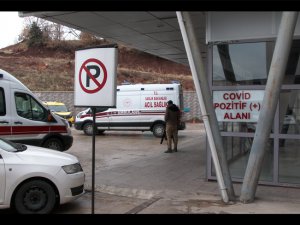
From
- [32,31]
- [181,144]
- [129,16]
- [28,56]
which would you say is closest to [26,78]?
[28,56]

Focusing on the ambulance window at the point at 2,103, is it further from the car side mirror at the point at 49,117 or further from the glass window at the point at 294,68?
the glass window at the point at 294,68

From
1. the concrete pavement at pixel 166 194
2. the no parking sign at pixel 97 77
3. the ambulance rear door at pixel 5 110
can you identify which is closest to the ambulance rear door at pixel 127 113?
the concrete pavement at pixel 166 194

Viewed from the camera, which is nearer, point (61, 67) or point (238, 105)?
point (238, 105)

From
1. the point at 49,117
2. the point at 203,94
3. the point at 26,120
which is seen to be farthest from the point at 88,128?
the point at 203,94

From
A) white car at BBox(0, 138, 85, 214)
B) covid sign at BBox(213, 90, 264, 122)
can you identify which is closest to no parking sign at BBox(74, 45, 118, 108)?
white car at BBox(0, 138, 85, 214)

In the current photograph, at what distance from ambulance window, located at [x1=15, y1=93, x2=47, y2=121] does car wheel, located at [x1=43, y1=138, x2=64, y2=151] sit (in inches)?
25.9

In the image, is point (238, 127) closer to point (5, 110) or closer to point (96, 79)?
point (96, 79)

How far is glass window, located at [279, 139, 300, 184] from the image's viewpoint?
27.2 ft

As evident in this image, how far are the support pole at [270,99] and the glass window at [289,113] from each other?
164 cm

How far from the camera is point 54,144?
468 inches

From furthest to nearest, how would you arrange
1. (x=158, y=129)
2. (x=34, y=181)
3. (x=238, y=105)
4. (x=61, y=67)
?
(x=61, y=67), (x=158, y=129), (x=238, y=105), (x=34, y=181)

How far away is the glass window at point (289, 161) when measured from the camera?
27.2ft

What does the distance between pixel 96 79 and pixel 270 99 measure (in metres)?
2.95
